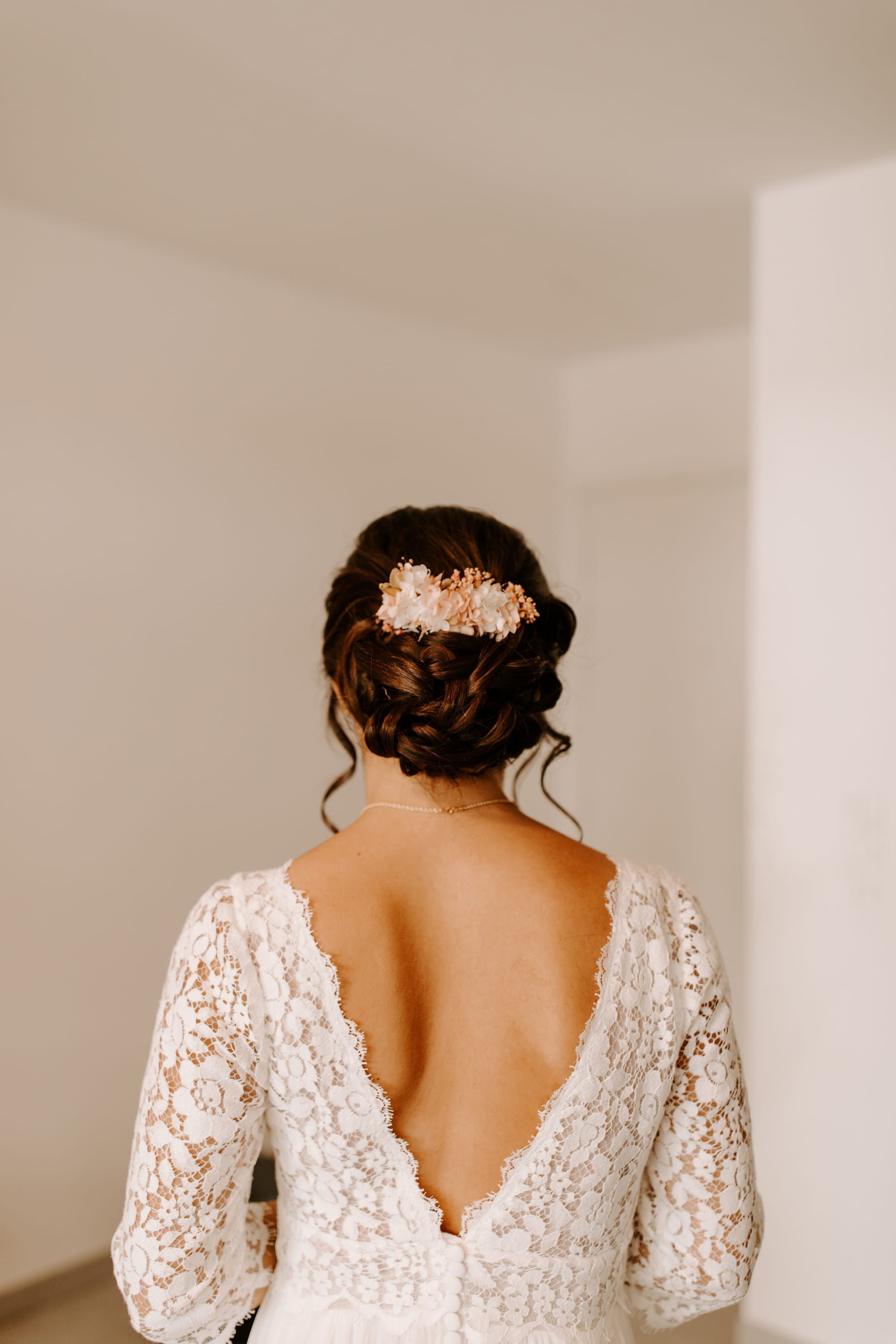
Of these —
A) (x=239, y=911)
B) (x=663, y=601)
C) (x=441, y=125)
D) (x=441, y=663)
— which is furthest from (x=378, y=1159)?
(x=663, y=601)

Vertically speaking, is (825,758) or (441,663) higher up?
(441,663)

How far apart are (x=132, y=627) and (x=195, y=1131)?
82.9 inches

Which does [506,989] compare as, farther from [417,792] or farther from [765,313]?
[765,313]

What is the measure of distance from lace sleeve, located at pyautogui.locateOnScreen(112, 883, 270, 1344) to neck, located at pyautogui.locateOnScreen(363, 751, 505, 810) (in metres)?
0.18

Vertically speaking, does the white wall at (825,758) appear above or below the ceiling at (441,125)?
below

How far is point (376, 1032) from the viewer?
1.06 meters

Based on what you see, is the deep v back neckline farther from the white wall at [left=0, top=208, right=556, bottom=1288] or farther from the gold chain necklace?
the white wall at [left=0, top=208, right=556, bottom=1288]

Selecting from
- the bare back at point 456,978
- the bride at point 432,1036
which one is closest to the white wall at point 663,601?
Result: the bride at point 432,1036

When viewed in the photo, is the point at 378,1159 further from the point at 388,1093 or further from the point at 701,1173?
the point at 701,1173

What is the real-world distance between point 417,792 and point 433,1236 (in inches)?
16.9

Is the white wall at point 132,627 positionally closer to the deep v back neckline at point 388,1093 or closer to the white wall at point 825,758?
the white wall at point 825,758

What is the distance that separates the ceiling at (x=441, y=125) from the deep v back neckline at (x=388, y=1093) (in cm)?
148

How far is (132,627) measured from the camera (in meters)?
3.00

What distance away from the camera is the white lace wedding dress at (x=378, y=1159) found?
1043 mm
